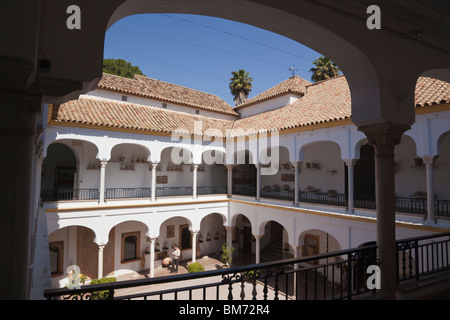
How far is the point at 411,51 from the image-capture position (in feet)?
12.9

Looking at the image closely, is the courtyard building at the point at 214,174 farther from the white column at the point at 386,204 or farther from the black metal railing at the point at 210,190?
the white column at the point at 386,204

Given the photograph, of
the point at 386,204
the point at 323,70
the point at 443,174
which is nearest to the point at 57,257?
the point at 386,204

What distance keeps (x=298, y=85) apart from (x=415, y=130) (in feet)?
32.8

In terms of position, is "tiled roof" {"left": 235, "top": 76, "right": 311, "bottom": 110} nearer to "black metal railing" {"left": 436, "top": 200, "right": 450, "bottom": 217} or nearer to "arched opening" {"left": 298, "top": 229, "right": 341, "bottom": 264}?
"arched opening" {"left": 298, "top": 229, "right": 341, "bottom": 264}

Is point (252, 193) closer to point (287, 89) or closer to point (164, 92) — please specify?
point (287, 89)

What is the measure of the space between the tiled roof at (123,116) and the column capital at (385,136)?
442 inches

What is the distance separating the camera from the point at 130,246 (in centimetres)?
1584

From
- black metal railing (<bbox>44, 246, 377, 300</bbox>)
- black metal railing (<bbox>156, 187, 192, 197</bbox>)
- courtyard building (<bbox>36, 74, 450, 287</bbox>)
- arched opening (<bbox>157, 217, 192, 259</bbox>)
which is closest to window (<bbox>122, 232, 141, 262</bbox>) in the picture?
→ courtyard building (<bbox>36, 74, 450, 287</bbox>)

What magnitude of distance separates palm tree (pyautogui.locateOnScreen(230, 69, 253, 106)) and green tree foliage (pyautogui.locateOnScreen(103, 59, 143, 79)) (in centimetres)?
1209

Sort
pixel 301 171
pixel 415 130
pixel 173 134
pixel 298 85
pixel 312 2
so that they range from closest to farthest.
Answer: pixel 312 2, pixel 415 130, pixel 173 134, pixel 301 171, pixel 298 85

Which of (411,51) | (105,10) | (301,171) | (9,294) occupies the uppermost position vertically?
(411,51)

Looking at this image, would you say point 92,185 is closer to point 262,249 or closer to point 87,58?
point 262,249
